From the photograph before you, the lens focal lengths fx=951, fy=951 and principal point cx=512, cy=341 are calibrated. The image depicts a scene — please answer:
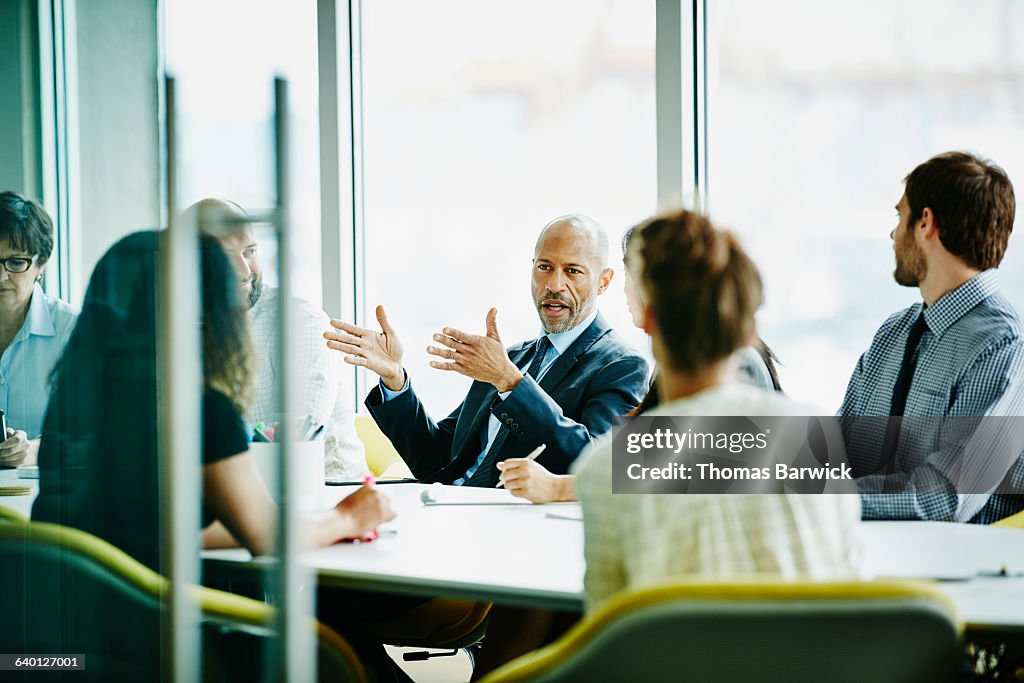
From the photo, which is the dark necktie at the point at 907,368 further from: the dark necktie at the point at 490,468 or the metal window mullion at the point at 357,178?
the metal window mullion at the point at 357,178

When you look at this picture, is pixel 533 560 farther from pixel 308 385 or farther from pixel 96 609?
pixel 96 609

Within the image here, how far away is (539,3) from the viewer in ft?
14.2

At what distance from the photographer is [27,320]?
5.17 feet

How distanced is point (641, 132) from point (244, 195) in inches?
113

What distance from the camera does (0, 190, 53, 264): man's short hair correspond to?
5.15ft

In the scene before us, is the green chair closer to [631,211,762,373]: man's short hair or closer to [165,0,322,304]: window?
[165,0,322,304]: window

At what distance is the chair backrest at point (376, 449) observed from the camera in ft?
11.9

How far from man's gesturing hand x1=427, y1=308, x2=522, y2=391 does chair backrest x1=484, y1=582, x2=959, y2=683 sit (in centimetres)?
142

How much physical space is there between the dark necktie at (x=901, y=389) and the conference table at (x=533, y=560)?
448mm

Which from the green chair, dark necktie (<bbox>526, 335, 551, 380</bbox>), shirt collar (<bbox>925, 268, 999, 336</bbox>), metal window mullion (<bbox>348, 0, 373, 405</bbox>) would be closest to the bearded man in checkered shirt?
shirt collar (<bbox>925, 268, 999, 336</bbox>)

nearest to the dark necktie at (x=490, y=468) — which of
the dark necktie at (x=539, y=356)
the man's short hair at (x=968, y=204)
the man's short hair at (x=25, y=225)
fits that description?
the dark necktie at (x=539, y=356)

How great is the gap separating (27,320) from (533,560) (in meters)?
0.94

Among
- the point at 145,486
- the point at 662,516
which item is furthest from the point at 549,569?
the point at 145,486

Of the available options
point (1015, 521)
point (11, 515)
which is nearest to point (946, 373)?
point (1015, 521)
